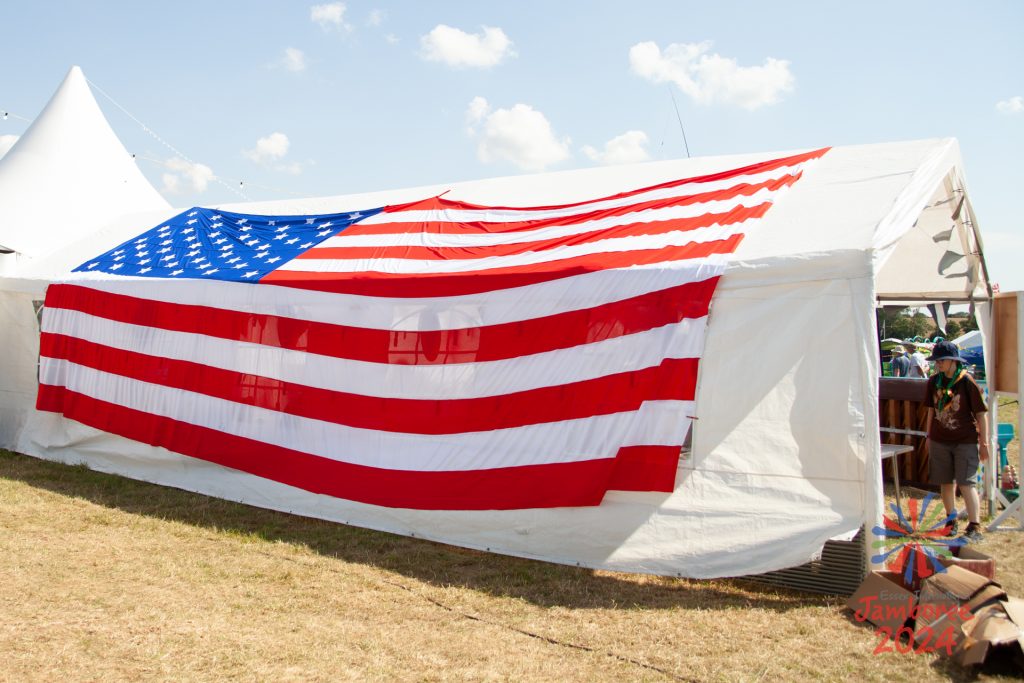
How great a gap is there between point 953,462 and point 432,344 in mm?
→ 3916

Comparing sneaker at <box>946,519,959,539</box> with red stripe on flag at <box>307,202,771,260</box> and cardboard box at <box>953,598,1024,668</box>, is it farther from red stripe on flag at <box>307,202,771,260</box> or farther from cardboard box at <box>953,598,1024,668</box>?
red stripe on flag at <box>307,202,771,260</box>

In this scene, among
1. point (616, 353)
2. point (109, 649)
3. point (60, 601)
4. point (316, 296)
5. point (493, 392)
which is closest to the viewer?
point (109, 649)

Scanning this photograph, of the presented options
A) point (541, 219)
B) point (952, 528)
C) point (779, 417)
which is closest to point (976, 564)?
point (779, 417)

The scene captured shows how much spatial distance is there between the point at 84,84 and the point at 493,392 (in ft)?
32.8

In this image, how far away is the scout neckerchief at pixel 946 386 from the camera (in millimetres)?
5826

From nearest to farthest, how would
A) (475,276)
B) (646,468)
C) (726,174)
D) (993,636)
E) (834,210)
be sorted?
(993,636)
(646,468)
(834,210)
(475,276)
(726,174)

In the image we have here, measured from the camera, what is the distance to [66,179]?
10.9 meters

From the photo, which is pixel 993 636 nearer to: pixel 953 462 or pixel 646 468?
pixel 646 468

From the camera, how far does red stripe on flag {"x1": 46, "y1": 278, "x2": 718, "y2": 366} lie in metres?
4.86

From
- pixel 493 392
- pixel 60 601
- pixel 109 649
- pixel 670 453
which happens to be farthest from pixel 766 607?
pixel 60 601

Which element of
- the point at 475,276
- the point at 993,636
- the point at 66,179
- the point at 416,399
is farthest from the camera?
the point at 66,179

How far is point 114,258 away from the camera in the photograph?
848 centimetres

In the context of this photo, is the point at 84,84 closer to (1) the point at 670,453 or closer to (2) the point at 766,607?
(1) the point at 670,453

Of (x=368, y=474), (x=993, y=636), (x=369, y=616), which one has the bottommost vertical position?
(x=369, y=616)
